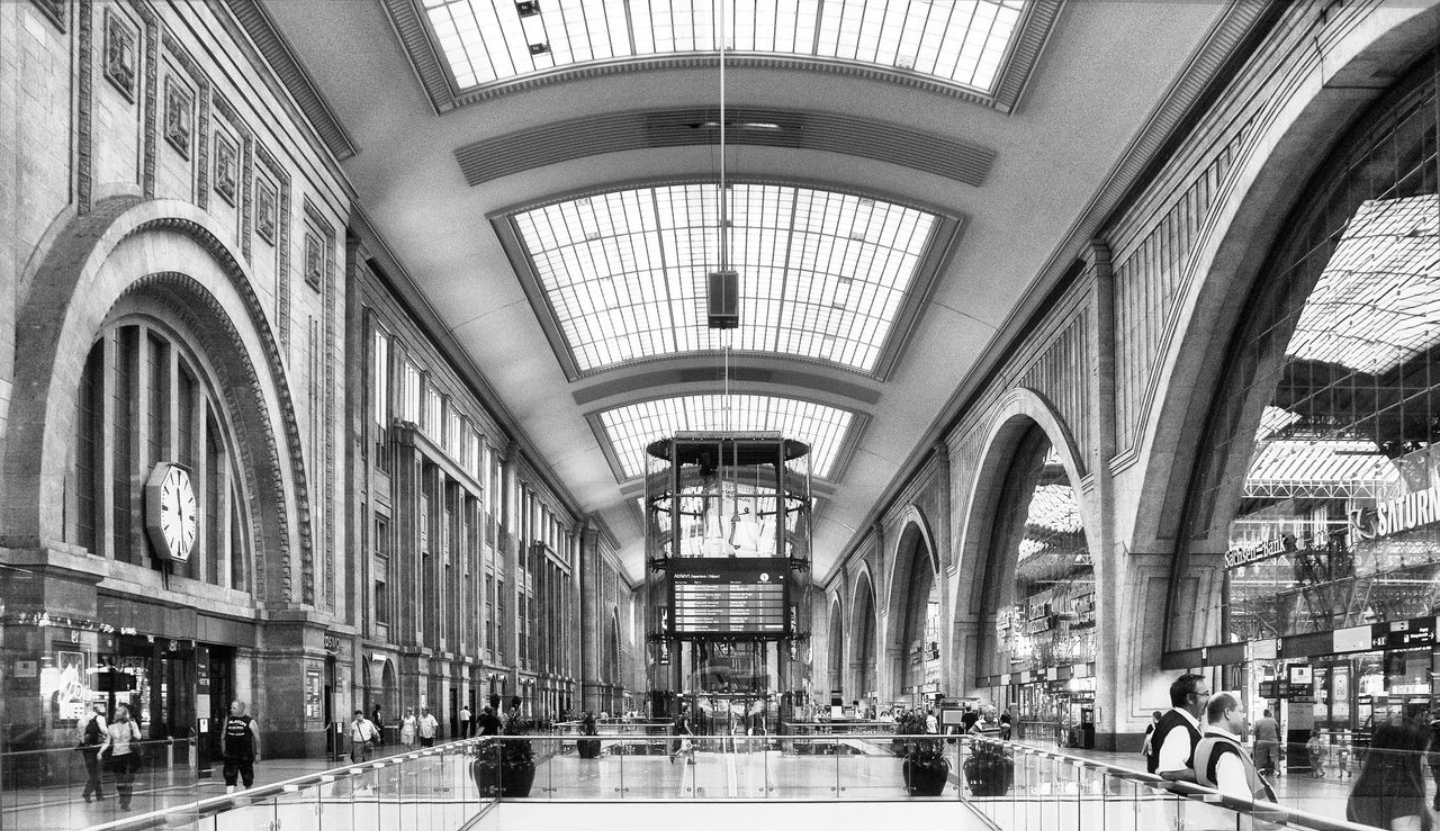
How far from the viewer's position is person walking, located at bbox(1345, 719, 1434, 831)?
9562 millimetres

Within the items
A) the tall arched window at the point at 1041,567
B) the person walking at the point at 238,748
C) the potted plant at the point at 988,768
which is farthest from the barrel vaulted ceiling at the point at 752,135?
the potted plant at the point at 988,768

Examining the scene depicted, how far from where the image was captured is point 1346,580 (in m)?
20.1

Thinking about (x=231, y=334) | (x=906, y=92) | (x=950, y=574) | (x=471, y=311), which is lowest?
(x=950, y=574)

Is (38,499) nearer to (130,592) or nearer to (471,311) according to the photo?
(130,592)

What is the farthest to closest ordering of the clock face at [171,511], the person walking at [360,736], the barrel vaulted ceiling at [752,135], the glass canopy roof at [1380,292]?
1. the person walking at [360,736]
2. the barrel vaulted ceiling at [752,135]
3. the clock face at [171,511]
4. the glass canopy roof at [1380,292]

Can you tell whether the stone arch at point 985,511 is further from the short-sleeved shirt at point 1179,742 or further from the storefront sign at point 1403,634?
the short-sleeved shirt at point 1179,742

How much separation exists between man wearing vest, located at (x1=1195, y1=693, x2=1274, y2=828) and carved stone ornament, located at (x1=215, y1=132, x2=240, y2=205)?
54.5ft

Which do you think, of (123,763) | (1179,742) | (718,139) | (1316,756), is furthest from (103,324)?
(718,139)

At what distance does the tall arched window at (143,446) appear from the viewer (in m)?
17.4

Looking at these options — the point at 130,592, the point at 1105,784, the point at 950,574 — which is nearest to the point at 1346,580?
the point at 1105,784

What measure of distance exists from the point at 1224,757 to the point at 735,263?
119 feet

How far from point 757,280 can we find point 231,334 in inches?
993

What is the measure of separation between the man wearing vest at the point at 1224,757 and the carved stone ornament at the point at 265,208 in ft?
58.5

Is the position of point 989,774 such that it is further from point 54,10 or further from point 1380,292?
point 54,10
